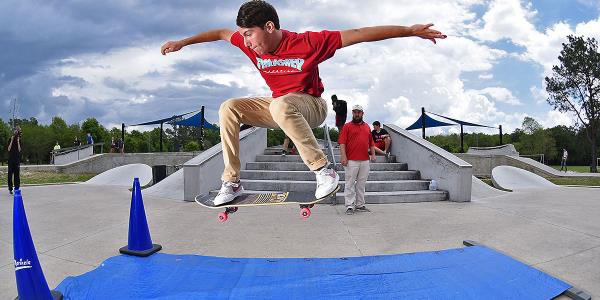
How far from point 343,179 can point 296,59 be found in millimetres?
7021

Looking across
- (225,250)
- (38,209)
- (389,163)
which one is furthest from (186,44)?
(389,163)

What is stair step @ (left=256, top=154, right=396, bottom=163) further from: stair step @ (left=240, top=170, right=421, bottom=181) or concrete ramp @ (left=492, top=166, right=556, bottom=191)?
concrete ramp @ (left=492, top=166, right=556, bottom=191)

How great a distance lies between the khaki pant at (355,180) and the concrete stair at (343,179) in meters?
1.07

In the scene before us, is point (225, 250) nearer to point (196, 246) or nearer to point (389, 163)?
point (196, 246)

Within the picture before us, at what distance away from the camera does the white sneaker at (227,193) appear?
3.92 meters

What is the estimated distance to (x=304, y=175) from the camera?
10320mm

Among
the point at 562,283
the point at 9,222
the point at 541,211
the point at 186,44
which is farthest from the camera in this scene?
the point at 541,211

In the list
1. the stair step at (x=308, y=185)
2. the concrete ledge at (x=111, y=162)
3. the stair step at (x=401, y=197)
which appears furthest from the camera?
the concrete ledge at (x=111, y=162)

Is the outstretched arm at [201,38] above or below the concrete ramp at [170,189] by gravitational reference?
above

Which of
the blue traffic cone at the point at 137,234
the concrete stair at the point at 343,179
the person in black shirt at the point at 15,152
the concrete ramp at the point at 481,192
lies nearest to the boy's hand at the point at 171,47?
the blue traffic cone at the point at 137,234

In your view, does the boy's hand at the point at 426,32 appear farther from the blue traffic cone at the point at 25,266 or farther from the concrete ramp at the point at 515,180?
the concrete ramp at the point at 515,180

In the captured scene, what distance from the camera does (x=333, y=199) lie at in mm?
8805

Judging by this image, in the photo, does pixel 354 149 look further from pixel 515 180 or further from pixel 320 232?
pixel 515 180

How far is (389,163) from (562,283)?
8.22 metres
